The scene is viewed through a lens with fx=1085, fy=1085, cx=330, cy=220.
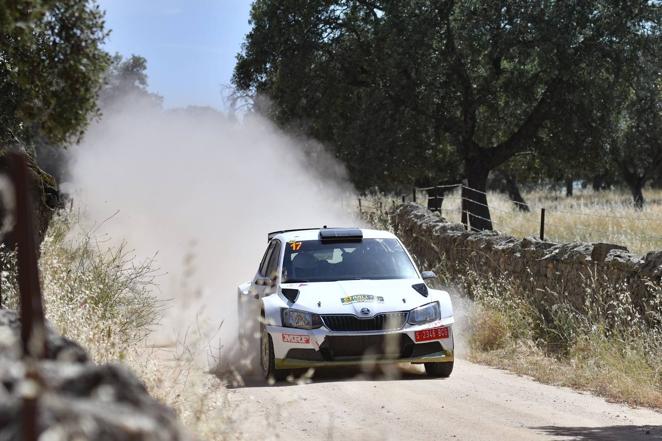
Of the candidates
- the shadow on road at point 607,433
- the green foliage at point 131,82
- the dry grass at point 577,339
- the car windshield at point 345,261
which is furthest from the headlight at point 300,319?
the green foliage at point 131,82

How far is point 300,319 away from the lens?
37.8 feet

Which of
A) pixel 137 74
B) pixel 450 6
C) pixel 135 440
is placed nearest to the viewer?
pixel 135 440

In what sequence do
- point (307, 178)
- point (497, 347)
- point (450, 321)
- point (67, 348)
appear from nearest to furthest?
point (67, 348) → point (450, 321) → point (497, 347) → point (307, 178)

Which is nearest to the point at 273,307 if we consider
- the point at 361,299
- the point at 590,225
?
the point at 361,299

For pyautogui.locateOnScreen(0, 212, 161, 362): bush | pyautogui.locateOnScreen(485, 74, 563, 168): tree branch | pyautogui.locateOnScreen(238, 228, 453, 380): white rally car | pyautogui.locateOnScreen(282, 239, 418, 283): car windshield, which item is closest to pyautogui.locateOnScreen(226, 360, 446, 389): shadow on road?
pyautogui.locateOnScreen(238, 228, 453, 380): white rally car

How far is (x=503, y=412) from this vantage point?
9711mm

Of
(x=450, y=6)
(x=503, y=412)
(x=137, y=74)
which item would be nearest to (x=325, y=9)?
(x=450, y=6)

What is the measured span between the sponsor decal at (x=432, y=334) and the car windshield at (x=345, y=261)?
1214 millimetres

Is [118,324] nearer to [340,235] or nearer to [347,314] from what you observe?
[347,314]

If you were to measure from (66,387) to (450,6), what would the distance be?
28.2 metres

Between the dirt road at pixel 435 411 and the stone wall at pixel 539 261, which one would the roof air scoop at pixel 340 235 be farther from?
the stone wall at pixel 539 261

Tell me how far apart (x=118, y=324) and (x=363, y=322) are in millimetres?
2538

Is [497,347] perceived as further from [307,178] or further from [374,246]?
[307,178]

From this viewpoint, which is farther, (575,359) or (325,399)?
(575,359)
